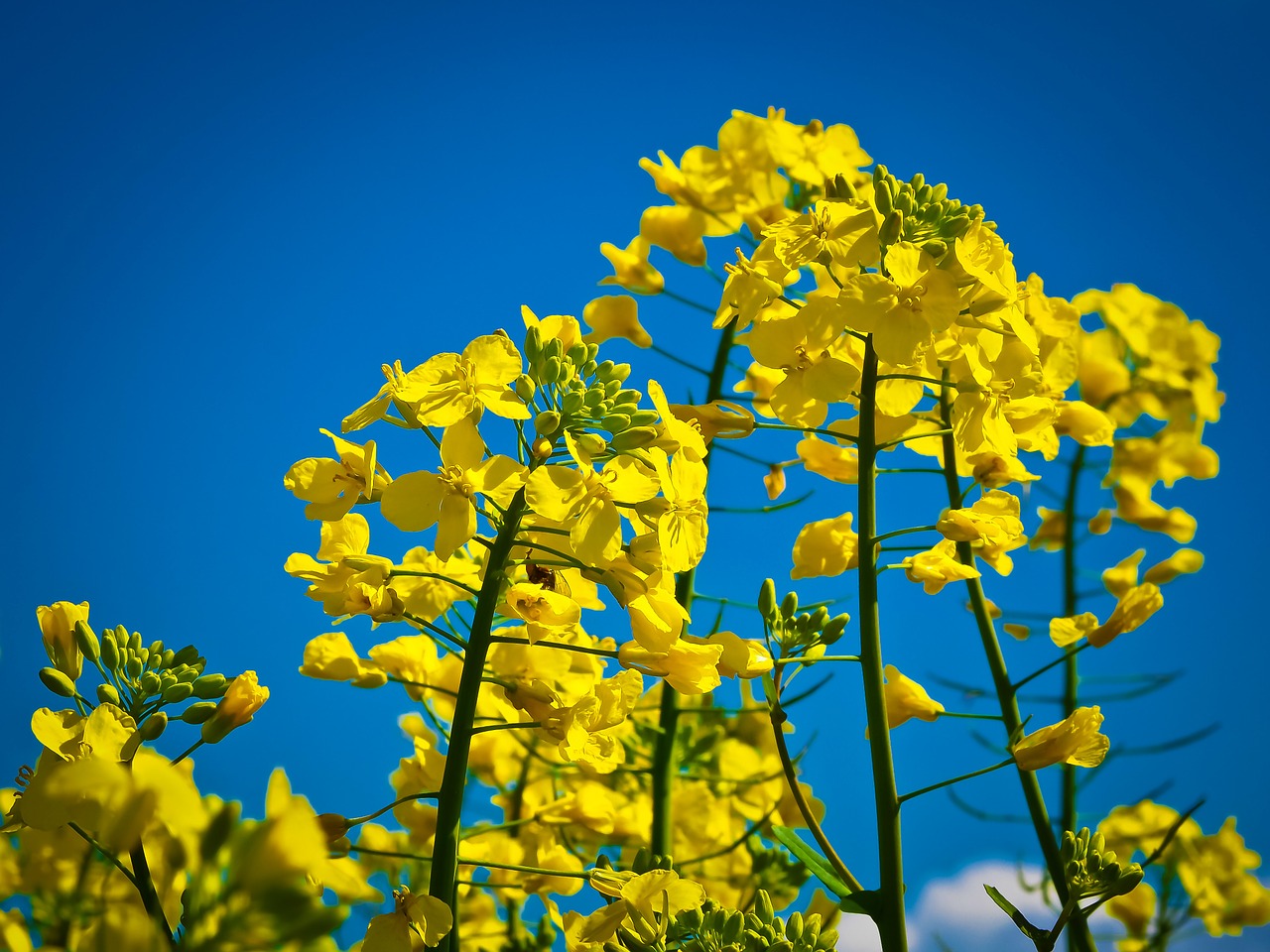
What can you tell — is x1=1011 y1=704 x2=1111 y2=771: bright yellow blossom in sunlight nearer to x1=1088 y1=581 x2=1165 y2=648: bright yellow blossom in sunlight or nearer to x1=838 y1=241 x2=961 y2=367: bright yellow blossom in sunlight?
x1=1088 y1=581 x2=1165 y2=648: bright yellow blossom in sunlight

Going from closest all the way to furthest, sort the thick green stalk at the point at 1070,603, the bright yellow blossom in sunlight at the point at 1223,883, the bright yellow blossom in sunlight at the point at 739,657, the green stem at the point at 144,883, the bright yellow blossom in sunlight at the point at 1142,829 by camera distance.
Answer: the green stem at the point at 144,883, the bright yellow blossom in sunlight at the point at 739,657, the thick green stalk at the point at 1070,603, the bright yellow blossom in sunlight at the point at 1142,829, the bright yellow blossom in sunlight at the point at 1223,883

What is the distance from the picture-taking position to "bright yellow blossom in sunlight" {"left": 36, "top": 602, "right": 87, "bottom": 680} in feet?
3.77

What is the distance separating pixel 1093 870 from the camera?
1365 mm

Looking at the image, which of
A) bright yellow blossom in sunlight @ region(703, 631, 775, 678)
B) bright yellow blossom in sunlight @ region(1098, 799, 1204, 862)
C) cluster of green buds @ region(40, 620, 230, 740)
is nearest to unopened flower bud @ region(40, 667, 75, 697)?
cluster of green buds @ region(40, 620, 230, 740)

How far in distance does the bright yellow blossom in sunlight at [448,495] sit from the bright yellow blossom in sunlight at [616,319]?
906mm

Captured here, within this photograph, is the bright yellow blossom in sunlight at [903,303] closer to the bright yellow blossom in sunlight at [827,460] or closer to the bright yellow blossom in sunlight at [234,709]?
the bright yellow blossom in sunlight at [827,460]

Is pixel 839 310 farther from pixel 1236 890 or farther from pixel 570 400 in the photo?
pixel 1236 890

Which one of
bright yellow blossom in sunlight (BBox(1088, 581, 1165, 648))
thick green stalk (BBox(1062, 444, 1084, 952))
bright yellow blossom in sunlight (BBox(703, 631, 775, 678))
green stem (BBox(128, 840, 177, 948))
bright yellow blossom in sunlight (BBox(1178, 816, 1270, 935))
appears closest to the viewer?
green stem (BBox(128, 840, 177, 948))

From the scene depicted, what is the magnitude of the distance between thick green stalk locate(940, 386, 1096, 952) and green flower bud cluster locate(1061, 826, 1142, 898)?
25mm

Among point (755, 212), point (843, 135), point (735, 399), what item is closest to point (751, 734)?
point (735, 399)

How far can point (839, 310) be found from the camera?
4.70 feet

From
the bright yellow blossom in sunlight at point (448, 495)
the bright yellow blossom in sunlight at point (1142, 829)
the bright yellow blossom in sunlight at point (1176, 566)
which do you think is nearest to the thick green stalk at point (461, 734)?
the bright yellow blossom in sunlight at point (448, 495)

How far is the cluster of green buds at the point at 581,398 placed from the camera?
1.21m

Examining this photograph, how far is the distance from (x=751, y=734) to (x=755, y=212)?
3.85ft
